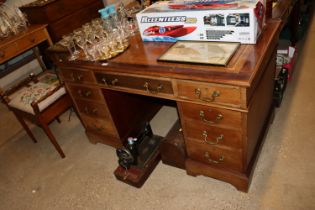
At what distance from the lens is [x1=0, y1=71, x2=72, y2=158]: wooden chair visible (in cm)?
187

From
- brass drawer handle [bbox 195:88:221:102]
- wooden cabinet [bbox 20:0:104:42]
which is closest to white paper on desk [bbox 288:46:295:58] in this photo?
brass drawer handle [bbox 195:88:221:102]

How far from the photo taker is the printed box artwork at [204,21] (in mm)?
1227

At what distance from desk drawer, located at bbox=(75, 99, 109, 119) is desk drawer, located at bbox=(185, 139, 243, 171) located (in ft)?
2.05

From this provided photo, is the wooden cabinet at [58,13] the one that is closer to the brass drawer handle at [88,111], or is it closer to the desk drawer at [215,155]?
the brass drawer handle at [88,111]

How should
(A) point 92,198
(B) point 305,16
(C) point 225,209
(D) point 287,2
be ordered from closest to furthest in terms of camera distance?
1. (C) point 225,209
2. (A) point 92,198
3. (D) point 287,2
4. (B) point 305,16

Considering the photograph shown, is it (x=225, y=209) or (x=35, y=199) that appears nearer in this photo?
(x=225, y=209)

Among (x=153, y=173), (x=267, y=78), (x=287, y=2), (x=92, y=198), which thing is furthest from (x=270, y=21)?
(x=92, y=198)

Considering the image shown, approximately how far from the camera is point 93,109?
1851 millimetres

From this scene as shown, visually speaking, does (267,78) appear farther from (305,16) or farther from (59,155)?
(305,16)

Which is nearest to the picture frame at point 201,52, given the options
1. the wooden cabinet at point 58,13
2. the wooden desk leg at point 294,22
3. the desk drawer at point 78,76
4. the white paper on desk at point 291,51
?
the desk drawer at point 78,76

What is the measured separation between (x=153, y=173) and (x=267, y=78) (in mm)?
949

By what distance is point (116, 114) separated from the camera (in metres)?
1.83

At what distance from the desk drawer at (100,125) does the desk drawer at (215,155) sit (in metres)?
0.62

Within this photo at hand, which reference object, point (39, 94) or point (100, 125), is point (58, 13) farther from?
point (100, 125)
